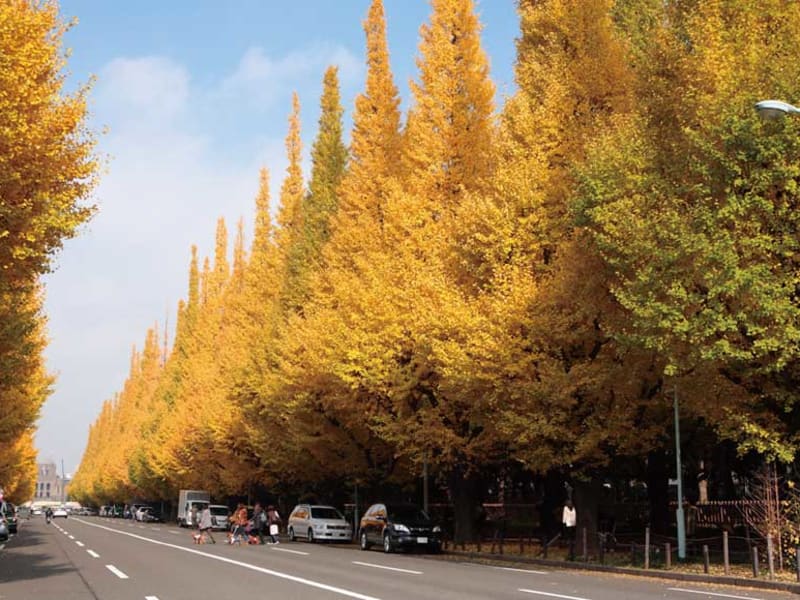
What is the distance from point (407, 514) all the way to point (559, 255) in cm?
1093

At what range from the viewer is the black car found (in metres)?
27.0

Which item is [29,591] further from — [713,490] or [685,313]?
[713,490]

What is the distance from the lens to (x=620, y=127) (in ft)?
66.0

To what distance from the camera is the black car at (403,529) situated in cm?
2698

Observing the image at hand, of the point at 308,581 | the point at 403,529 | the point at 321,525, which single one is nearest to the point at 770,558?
the point at 308,581

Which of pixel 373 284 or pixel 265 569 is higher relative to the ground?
pixel 373 284

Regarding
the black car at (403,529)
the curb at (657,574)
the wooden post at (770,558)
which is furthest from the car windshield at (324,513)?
the wooden post at (770,558)

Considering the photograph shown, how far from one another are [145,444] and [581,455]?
74.1 m

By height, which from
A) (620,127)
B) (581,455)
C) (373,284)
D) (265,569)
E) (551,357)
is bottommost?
(265,569)

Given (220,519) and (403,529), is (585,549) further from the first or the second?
(220,519)

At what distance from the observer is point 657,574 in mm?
17953

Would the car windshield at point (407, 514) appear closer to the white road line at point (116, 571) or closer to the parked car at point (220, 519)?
the white road line at point (116, 571)

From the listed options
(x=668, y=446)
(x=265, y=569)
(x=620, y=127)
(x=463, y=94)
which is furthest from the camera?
(x=463, y=94)

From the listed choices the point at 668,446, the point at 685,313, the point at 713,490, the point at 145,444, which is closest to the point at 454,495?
the point at 668,446
